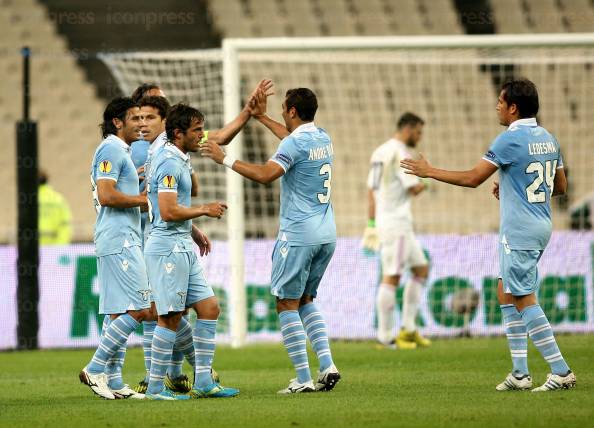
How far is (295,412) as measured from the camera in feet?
22.2

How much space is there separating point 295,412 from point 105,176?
2.04 meters

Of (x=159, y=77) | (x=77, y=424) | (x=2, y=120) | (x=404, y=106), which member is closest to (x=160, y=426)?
(x=77, y=424)

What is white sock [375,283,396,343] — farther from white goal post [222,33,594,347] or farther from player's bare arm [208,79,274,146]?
player's bare arm [208,79,274,146]

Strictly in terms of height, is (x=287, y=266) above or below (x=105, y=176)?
below

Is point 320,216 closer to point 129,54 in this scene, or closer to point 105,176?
point 105,176

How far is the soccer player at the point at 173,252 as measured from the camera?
24.2 ft

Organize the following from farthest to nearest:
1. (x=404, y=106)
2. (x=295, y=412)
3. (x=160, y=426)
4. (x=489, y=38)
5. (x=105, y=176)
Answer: (x=404, y=106) → (x=489, y=38) → (x=105, y=176) → (x=295, y=412) → (x=160, y=426)

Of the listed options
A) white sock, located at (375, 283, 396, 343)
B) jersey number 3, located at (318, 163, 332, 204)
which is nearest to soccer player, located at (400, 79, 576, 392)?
jersey number 3, located at (318, 163, 332, 204)

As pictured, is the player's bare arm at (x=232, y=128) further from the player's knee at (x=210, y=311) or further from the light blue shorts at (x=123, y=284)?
the player's knee at (x=210, y=311)

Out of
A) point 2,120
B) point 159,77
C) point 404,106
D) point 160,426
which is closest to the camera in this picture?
point 160,426

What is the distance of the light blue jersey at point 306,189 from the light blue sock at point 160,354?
1.03m

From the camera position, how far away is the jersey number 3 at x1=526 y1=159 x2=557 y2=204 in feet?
25.0

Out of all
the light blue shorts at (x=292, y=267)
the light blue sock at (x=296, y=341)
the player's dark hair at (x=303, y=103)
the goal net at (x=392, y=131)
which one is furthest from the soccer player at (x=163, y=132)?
the goal net at (x=392, y=131)

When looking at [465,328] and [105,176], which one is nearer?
[105,176]
